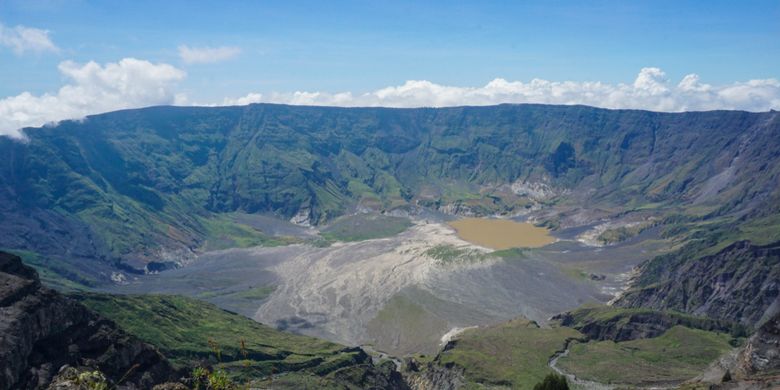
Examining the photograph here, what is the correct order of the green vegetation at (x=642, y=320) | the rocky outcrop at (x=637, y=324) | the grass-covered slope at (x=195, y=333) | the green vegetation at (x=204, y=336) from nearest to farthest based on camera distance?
1. the green vegetation at (x=204, y=336)
2. the grass-covered slope at (x=195, y=333)
3. the green vegetation at (x=642, y=320)
4. the rocky outcrop at (x=637, y=324)

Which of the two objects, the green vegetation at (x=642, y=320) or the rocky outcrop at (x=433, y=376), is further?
the green vegetation at (x=642, y=320)

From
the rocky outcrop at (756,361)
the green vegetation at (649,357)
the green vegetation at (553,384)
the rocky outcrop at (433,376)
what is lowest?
the rocky outcrop at (433,376)

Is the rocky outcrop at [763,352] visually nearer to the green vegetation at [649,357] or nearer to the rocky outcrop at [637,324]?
the green vegetation at [649,357]

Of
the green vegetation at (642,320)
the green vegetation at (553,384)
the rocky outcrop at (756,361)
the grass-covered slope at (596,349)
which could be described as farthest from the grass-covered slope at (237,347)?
the rocky outcrop at (756,361)

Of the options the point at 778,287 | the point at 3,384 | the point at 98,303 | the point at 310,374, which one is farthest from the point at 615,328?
the point at 3,384

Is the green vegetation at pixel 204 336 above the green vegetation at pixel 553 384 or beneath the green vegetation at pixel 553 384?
beneath

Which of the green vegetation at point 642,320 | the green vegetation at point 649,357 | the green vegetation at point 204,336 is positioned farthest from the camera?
the green vegetation at point 642,320

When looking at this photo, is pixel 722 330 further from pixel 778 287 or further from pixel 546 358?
pixel 546 358
